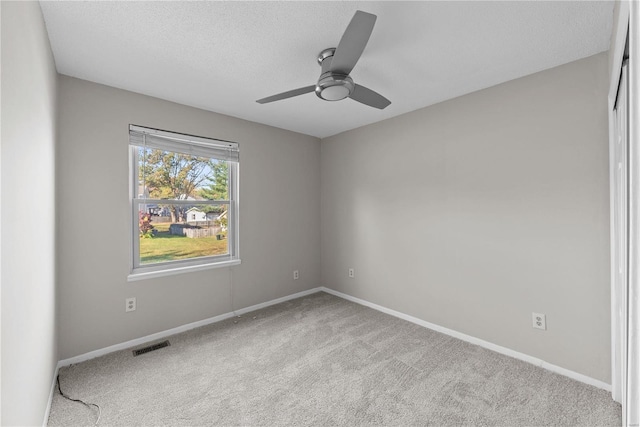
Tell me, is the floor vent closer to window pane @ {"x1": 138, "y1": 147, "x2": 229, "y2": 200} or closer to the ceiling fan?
window pane @ {"x1": 138, "y1": 147, "x2": 229, "y2": 200}

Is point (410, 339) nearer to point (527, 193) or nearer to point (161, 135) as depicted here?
point (527, 193)

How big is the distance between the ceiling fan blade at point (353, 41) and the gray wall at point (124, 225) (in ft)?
6.36

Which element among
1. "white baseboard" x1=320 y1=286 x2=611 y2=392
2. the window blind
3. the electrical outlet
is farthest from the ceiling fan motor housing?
"white baseboard" x1=320 y1=286 x2=611 y2=392

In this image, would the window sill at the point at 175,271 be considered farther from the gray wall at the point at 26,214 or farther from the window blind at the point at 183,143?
the window blind at the point at 183,143

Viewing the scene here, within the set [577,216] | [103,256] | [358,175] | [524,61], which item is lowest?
[103,256]

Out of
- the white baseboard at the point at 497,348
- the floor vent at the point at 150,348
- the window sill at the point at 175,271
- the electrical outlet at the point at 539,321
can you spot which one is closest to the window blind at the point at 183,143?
the window sill at the point at 175,271

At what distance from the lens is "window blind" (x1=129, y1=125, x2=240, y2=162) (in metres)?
2.69

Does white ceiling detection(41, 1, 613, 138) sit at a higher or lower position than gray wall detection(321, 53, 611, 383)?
higher

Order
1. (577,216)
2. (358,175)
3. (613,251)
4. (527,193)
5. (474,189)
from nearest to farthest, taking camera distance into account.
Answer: (613,251), (577,216), (527,193), (474,189), (358,175)

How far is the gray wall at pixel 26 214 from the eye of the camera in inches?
40.4

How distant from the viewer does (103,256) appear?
2479mm

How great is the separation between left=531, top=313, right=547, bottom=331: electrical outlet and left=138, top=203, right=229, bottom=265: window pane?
308 centimetres

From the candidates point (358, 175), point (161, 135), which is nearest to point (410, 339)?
point (358, 175)

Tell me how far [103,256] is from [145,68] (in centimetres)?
162
